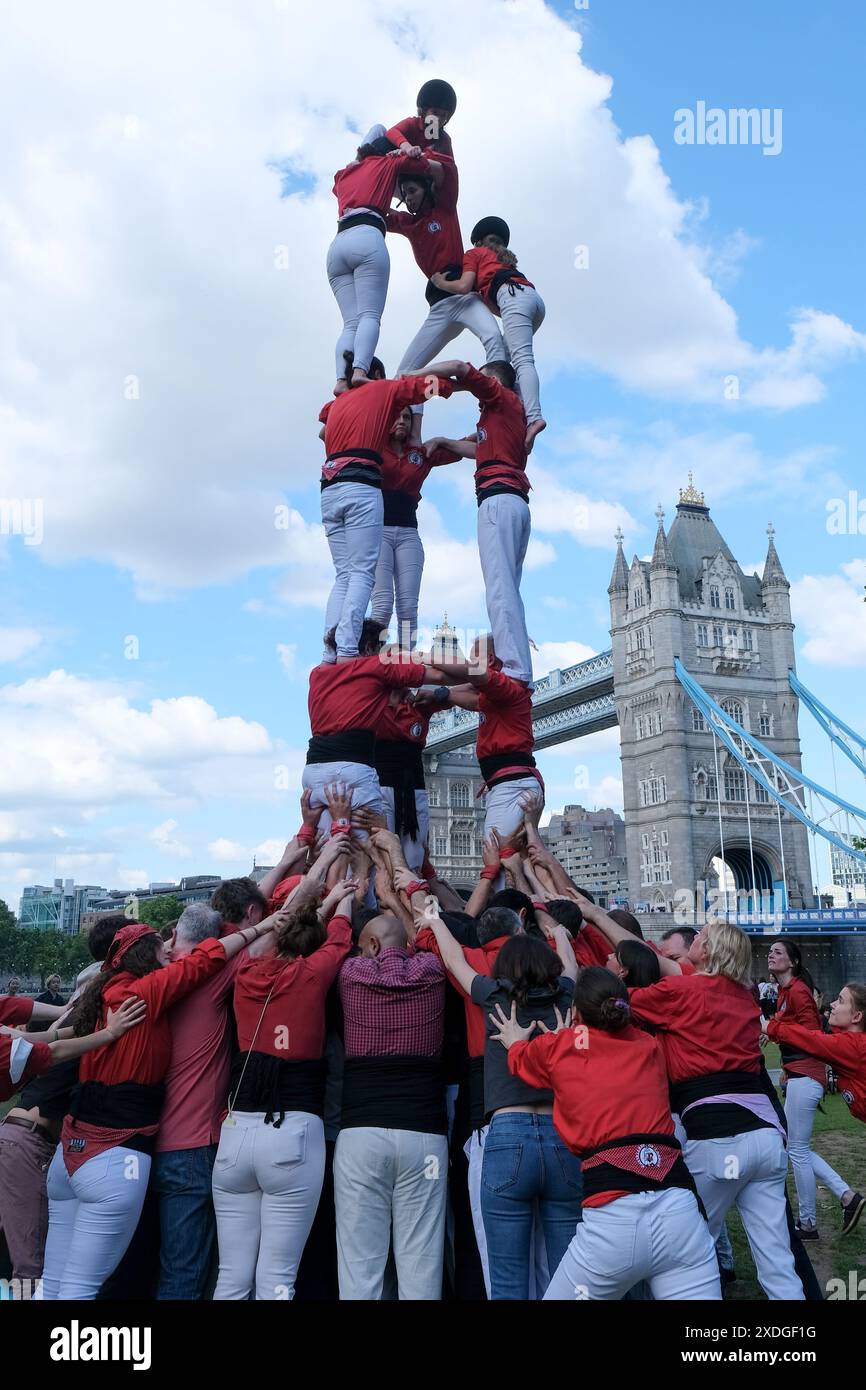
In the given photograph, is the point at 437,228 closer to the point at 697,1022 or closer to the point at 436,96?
the point at 436,96

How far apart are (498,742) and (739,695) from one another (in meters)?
60.7

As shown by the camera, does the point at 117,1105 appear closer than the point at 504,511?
Yes

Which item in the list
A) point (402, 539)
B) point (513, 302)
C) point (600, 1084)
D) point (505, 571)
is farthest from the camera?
point (513, 302)

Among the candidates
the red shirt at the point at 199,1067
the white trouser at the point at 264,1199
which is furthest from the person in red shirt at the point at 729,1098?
the red shirt at the point at 199,1067

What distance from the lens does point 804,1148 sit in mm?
8453

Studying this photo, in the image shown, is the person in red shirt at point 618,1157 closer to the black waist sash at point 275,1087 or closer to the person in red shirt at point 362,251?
the black waist sash at point 275,1087

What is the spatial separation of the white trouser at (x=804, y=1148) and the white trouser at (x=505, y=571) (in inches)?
162

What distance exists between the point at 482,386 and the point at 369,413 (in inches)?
43.9

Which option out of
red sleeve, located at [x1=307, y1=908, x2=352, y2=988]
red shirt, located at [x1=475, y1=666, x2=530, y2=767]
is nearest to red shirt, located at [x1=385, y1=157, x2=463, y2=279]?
red shirt, located at [x1=475, y1=666, x2=530, y2=767]

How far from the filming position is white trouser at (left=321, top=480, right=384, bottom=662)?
8812 mm

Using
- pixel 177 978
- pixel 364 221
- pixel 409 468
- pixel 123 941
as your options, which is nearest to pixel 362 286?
pixel 364 221

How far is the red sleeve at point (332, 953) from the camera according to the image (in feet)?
17.1

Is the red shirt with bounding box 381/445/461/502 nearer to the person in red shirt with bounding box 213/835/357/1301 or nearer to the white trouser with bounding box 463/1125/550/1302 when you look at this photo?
the person in red shirt with bounding box 213/835/357/1301

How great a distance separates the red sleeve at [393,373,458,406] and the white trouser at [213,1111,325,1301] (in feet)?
19.2
